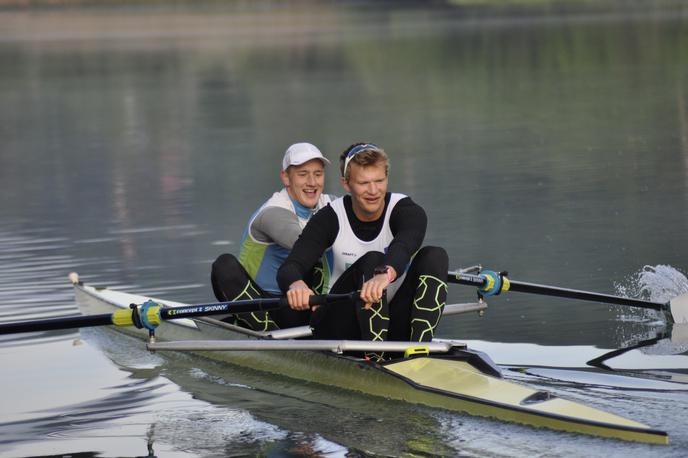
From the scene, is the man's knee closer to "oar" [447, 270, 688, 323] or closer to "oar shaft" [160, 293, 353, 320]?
"oar shaft" [160, 293, 353, 320]

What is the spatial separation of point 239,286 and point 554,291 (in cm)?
237

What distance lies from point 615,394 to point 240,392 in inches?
99.0

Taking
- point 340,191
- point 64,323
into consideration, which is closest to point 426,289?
point 64,323

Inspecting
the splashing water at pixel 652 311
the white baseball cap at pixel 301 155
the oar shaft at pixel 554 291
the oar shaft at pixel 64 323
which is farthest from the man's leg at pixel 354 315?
the splashing water at pixel 652 311

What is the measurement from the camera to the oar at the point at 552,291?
962 centimetres

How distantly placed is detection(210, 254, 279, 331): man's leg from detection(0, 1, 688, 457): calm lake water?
38 centimetres

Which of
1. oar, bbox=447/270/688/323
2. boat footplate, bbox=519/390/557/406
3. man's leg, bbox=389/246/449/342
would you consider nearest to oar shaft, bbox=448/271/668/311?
oar, bbox=447/270/688/323

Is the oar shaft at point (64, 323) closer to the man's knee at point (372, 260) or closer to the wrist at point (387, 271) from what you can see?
the man's knee at point (372, 260)

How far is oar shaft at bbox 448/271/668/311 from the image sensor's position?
961 cm

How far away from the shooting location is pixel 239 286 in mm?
9359

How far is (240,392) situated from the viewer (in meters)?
9.02

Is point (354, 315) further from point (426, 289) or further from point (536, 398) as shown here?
point (536, 398)

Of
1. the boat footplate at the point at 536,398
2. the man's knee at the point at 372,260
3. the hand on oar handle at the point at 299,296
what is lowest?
the boat footplate at the point at 536,398

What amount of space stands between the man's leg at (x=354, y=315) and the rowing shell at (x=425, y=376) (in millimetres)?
140
